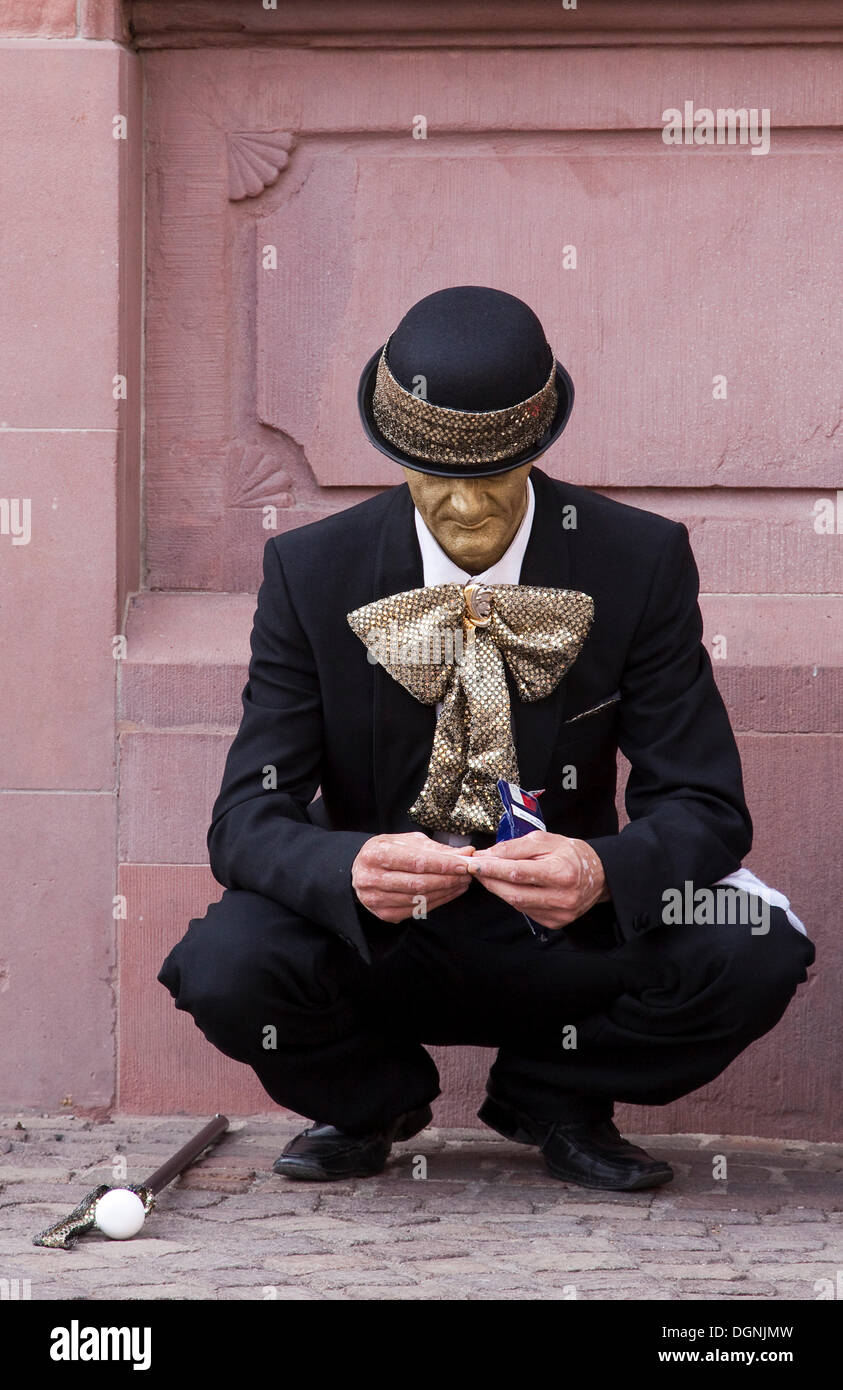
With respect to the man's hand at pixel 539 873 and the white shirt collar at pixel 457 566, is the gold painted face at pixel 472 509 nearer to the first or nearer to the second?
the white shirt collar at pixel 457 566

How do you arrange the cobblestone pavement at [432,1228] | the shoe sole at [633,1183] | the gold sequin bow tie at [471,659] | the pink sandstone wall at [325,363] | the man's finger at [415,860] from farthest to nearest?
the pink sandstone wall at [325,363] → the shoe sole at [633,1183] → the gold sequin bow tie at [471,659] → the man's finger at [415,860] → the cobblestone pavement at [432,1228]

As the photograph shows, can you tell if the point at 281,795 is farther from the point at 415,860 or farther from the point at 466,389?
the point at 466,389

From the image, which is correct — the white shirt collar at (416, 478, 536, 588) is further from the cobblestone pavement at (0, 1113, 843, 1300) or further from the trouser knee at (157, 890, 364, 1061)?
the cobblestone pavement at (0, 1113, 843, 1300)

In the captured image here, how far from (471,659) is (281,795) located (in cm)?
42

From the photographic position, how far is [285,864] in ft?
9.64

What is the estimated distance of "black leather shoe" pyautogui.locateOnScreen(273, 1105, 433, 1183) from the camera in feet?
10.6

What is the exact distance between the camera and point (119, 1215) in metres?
2.81

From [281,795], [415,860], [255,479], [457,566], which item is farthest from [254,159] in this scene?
[415,860]

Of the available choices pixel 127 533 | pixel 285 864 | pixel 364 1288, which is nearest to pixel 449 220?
pixel 127 533

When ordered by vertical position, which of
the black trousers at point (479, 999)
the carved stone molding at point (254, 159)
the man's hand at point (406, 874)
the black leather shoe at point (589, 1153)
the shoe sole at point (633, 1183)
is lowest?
the shoe sole at point (633, 1183)

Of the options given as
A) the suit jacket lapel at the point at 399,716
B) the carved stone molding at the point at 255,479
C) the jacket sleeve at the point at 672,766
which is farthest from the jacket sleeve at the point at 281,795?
the carved stone molding at the point at 255,479

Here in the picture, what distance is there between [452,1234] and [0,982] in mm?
1467

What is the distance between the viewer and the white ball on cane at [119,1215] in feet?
9.23

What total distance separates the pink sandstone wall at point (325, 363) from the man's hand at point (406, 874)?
3.59 ft
